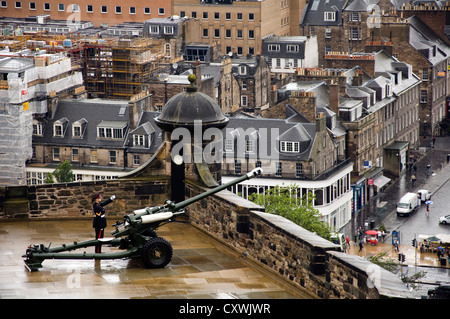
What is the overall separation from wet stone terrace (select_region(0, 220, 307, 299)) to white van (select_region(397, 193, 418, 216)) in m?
71.1

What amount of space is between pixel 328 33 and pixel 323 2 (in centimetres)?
572

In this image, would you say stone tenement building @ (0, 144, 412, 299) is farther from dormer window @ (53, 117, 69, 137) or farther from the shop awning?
the shop awning

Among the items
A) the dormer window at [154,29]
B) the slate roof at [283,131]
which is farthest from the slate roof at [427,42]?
the slate roof at [283,131]

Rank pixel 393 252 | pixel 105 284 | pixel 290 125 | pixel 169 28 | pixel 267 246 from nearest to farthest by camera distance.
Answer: pixel 105 284 → pixel 267 246 → pixel 393 252 → pixel 290 125 → pixel 169 28

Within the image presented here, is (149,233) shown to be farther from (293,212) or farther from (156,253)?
(293,212)

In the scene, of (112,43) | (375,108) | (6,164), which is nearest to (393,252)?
(375,108)

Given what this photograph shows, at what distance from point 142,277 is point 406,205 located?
74.1 metres

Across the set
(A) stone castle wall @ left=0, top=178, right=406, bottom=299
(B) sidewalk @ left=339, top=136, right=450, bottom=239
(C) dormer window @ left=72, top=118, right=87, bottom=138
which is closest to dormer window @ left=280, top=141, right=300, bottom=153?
(B) sidewalk @ left=339, top=136, right=450, bottom=239

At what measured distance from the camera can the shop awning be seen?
100537 millimetres

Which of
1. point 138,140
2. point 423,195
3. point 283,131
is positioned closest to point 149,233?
point 283,131

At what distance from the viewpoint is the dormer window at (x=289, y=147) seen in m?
86.1

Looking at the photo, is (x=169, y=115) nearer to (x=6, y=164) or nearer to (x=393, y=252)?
(x=393, y=252)

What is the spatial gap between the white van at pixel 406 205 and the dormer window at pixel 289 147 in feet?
38.2
